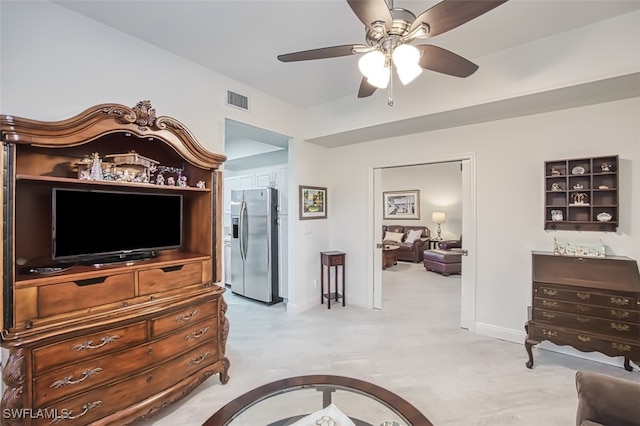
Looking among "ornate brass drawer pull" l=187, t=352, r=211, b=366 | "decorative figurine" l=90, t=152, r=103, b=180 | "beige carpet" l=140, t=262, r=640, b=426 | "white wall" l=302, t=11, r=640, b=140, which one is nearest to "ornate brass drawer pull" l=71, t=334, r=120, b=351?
"ornate brass drawer pull" l=187, t=352, r=211, b=366

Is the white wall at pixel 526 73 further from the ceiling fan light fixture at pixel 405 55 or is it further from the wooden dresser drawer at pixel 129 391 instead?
the wooden dresser drawer at pixel 129 391

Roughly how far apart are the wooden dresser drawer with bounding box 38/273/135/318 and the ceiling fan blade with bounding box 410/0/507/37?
A: 7.60ft

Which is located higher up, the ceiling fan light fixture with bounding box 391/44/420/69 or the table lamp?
the ceiling fan light fixture with bounding box 391/44/420/69

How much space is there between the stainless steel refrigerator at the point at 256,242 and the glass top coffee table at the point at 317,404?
2455 mm

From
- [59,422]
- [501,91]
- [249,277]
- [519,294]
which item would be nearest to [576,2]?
[501,91]

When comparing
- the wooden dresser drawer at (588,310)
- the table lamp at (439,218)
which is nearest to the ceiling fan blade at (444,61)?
the wooden dresser drawer at (588,310)

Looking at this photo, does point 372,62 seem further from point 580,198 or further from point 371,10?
point 580,198

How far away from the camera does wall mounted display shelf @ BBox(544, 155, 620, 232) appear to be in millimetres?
Result: 2652

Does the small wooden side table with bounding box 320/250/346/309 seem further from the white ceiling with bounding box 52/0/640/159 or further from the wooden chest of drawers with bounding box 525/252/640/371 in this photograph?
the white ceiling with bounding box 52/0/640/159

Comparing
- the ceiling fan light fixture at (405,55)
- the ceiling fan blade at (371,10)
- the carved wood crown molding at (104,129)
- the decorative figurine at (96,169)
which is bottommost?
the decorative figurine at (96,169)

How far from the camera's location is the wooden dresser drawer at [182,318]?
1.94 meters

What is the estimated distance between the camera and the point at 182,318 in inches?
82.4

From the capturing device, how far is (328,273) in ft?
14.1

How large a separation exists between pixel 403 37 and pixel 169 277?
2.20 m
